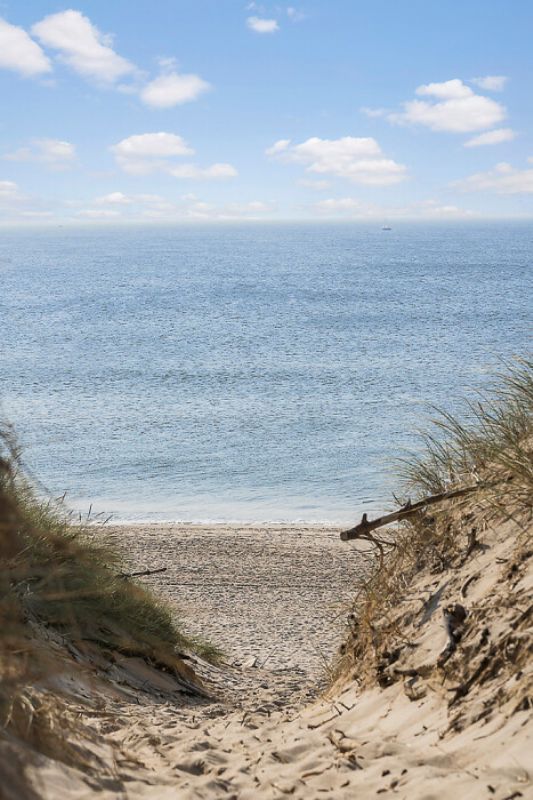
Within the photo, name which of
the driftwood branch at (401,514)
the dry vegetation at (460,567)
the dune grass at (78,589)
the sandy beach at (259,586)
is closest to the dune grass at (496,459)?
the dry vegetation at (460,567)

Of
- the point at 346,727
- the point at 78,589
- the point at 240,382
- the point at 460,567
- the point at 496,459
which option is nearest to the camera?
the point at 346,727

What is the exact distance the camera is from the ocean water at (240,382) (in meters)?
23.4

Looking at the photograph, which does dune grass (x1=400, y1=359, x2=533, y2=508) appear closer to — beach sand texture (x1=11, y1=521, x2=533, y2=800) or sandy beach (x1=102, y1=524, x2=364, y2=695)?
beach sand texture (x1=11, y1=521, x2=533, y2=800)

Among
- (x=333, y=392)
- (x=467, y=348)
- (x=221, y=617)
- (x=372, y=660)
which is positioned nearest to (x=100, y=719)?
(x=372, y=660)

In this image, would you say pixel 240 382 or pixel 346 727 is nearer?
pixel 346 727

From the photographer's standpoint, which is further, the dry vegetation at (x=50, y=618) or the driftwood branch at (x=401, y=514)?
the driftwood branch at (x=401, y=514)

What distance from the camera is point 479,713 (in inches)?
145

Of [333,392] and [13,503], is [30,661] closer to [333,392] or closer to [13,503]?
[13,503]

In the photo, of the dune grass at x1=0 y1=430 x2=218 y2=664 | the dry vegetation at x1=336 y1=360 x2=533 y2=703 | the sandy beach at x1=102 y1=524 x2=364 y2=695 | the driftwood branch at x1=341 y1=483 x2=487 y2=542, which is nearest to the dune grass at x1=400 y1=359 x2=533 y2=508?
the dry vegetation at x1=336 y1=360 x2=533 y2=703

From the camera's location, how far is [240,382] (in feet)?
123

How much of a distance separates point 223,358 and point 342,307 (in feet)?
79.5

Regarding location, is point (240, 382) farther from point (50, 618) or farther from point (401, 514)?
point (401, 514)

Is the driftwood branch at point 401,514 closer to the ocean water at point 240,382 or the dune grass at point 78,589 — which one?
the ocean water at point 240,382

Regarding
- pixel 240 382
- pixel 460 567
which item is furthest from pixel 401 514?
pixel 240 382
